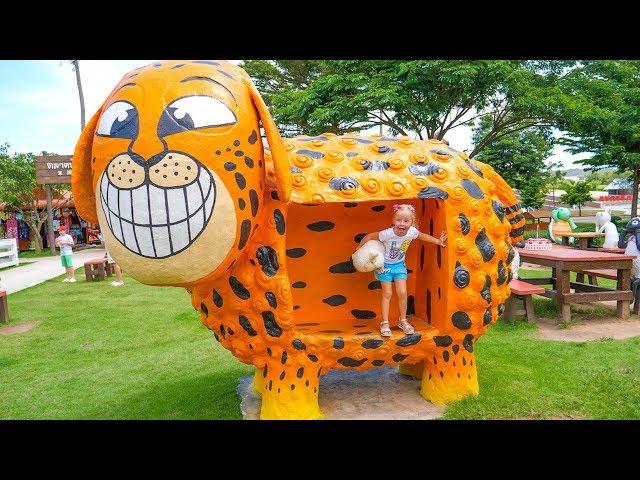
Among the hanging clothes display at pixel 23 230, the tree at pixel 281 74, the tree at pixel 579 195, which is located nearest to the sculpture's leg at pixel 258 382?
the tree at pixel 281 74

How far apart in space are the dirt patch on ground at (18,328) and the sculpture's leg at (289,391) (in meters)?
6.03

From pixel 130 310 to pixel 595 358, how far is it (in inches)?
294

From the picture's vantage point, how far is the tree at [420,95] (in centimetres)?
1312

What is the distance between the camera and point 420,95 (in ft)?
46.5

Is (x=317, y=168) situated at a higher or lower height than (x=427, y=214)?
higher

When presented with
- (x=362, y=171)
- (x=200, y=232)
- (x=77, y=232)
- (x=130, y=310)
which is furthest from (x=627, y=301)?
(x=77, y=232)

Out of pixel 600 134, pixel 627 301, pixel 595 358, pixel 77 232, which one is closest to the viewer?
pixel 595 358

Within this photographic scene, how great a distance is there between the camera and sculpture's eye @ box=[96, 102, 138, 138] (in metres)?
3.18

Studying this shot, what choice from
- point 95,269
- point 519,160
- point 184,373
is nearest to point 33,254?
point 95,269

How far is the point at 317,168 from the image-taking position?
12.9 feet

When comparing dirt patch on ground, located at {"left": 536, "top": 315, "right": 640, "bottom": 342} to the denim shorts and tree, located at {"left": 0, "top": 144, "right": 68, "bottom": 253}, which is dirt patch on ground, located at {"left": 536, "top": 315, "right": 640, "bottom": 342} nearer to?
the denim shorts

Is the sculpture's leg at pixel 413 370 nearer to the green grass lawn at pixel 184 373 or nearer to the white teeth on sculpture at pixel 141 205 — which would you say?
the green grass lawn at pixel 184 373

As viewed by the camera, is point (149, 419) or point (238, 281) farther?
point (149, 419)
